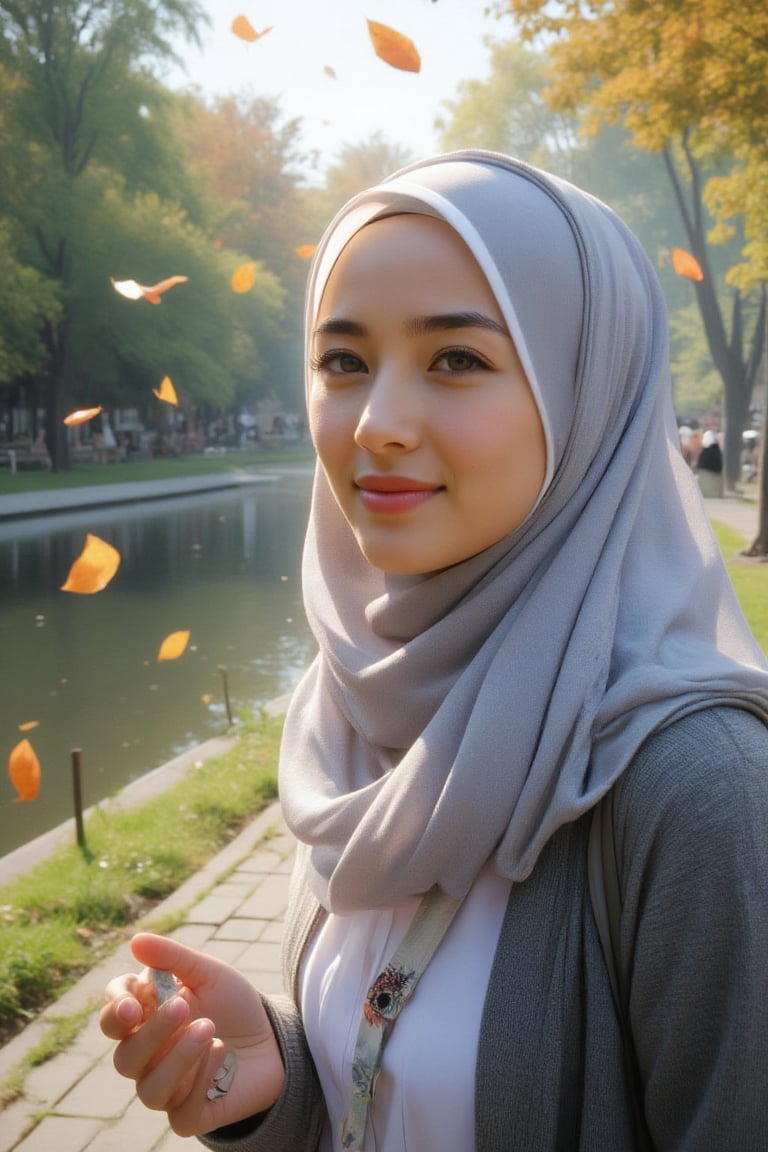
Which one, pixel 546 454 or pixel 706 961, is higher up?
pixel 546 454

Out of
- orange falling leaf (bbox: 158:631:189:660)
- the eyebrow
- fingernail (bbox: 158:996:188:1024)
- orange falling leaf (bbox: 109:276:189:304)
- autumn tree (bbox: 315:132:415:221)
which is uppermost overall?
autumn tree (bbox: 315:132:415:221)

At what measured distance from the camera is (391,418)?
4.54ft

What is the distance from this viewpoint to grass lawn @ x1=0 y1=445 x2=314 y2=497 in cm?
2662

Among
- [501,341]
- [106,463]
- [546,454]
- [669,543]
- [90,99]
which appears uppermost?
[90,99]

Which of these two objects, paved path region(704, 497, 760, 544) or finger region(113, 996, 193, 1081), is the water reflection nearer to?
finger region(113, 996, 193, 1081)

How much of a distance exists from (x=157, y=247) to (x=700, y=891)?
2895cm

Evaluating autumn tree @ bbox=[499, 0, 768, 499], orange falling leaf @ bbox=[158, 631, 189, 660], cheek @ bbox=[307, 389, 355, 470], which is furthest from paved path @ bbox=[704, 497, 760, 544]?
cheek @ bbox=[307, 389, 355, 470]

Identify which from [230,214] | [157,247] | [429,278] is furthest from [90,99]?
[429,278]

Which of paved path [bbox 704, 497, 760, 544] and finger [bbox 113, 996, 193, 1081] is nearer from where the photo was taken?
finger [bbox 113, 996, 193, 1081]

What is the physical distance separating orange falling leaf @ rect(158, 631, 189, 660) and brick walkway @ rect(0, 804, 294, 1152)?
4.14 metres

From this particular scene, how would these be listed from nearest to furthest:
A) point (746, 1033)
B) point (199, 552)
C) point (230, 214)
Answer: point (746, 1033) < point (199, 552) < point (230, 214)

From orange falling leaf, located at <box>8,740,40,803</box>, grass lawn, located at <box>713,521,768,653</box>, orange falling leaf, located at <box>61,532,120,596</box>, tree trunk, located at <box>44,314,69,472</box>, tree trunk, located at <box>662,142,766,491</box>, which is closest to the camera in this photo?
orange falling leaf, located at <box>8,740,40,803</box>

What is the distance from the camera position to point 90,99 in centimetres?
2847

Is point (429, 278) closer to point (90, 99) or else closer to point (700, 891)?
point (700, 891)
